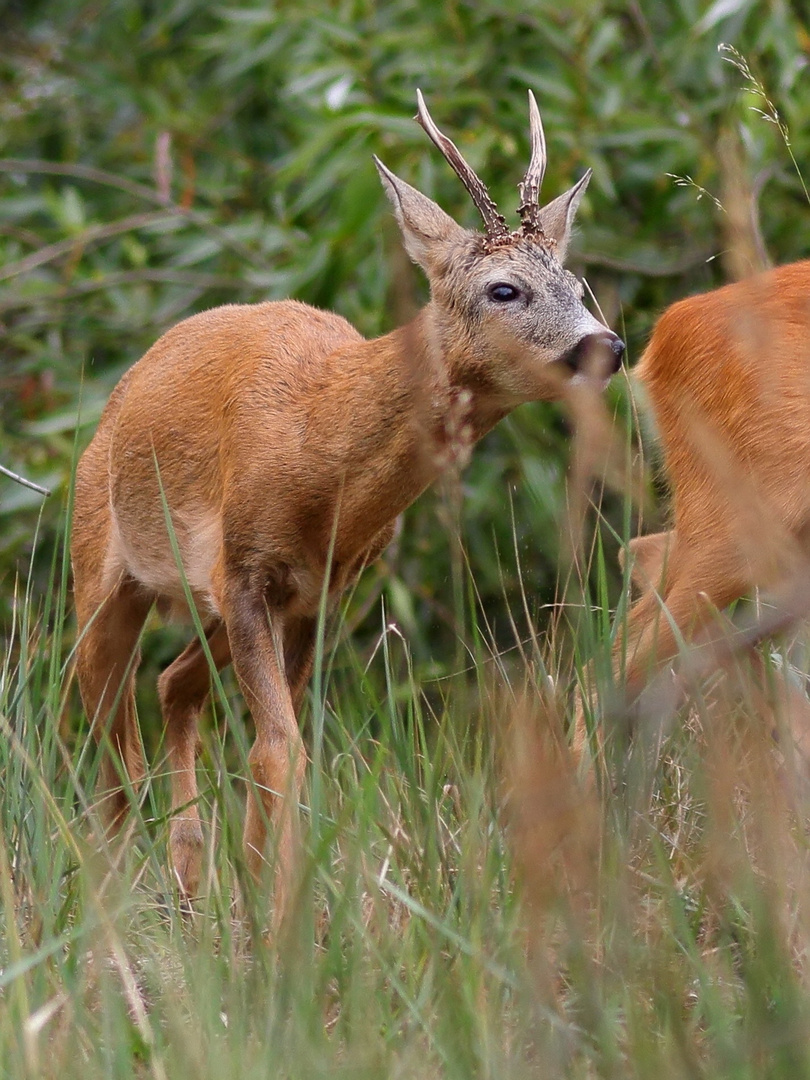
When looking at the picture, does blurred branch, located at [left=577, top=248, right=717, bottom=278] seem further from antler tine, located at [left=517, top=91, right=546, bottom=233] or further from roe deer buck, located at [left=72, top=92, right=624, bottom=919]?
antler tine, located at [left=517, top=91, right=546, bottom=233]

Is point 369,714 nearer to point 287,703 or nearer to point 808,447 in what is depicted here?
point 287,703

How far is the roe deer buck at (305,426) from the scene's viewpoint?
3.79m

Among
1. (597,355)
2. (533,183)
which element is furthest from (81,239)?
(597,355)

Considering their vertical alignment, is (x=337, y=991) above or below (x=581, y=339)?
below

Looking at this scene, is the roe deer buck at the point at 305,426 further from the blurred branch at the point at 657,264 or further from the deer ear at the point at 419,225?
the blurred branch at the point at 657,264

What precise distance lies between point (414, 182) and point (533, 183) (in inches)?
79.9

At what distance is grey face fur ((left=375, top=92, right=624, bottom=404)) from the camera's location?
12.1ft

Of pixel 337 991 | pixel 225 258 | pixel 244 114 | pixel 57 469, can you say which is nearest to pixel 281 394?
pixel 337 991

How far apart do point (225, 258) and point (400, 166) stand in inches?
44.7

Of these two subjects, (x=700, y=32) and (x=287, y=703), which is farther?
(x=700, y=32)

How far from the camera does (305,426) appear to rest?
405 centimetres

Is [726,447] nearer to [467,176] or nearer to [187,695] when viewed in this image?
[467,176]

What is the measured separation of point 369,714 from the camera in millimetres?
3555

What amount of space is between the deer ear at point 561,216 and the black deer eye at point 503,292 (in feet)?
0.91
